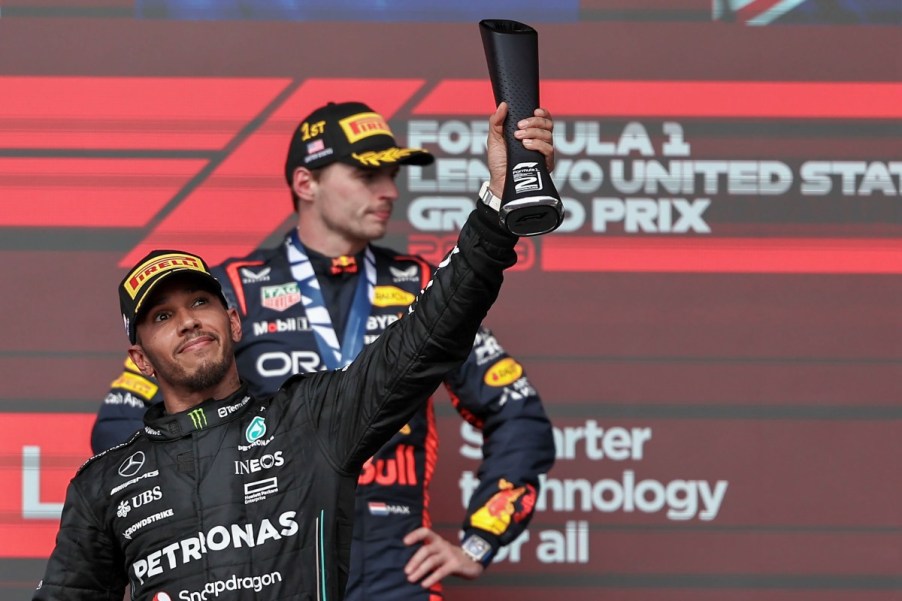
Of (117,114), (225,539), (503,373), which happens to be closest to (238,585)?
(225,539)

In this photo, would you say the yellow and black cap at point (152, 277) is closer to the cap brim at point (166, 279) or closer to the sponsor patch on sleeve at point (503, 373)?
the cap brim at point (166, 279)

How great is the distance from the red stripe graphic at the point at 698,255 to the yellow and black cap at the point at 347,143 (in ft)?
1.99

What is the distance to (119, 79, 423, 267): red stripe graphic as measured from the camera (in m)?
3.42

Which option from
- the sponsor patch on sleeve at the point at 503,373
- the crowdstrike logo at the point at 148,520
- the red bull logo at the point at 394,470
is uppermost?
the sponsor patch on sleeve at the point at 503,373

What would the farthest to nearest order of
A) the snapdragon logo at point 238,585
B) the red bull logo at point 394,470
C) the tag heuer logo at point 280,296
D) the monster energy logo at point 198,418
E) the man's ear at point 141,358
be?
the tag heuer logo at point 280,296 < the red bull logo at point 394,470 < the man's ear at point 141,358 < the monster energy logo at point 198,418 < the snapdragon logo at point 238,585

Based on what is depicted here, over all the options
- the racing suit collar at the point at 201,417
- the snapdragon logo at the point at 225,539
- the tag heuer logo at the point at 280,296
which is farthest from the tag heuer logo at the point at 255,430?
the tag heuer logo at the point at 280,296

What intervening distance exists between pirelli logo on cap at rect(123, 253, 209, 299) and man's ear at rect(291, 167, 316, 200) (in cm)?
75

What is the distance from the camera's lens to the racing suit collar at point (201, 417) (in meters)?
2.09

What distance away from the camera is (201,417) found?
2094 mm

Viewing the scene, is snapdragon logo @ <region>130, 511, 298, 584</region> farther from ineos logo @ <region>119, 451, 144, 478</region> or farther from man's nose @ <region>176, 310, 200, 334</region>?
man's nose @ <region>176, 310, 200, 334</region>

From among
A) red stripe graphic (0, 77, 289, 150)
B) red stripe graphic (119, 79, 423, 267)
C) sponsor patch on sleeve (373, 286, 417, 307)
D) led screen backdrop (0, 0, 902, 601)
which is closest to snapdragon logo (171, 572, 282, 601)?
sponsor patch on sleeve (373, 286, 417, 307)

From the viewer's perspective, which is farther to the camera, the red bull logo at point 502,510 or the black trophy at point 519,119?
the red bull logo at point 502,510

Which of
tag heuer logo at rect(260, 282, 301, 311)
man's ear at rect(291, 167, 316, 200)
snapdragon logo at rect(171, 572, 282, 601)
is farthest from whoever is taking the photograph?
man's ear at rect(291, 167, 316, 200)

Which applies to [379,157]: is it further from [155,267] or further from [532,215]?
[532,215]
